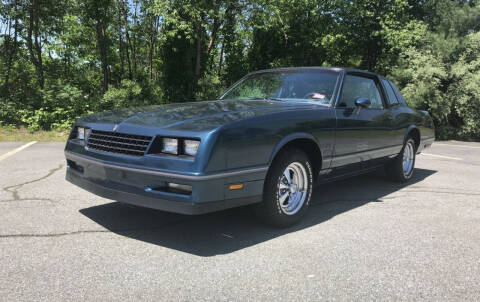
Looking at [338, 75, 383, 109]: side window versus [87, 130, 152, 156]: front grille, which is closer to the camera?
[87, 130, 152, 156]: front grille

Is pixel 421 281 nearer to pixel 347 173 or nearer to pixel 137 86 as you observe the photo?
pixel 347 173

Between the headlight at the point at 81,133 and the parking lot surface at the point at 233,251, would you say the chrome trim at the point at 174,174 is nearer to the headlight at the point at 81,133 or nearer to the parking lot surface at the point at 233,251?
the headlight at the point at 81,133

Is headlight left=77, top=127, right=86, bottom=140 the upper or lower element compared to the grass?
upper

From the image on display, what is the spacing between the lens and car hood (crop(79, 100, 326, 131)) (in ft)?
10.2

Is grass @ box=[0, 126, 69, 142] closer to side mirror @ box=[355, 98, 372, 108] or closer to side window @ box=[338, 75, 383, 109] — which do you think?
side window @ box=[338, 75, 383, 109]

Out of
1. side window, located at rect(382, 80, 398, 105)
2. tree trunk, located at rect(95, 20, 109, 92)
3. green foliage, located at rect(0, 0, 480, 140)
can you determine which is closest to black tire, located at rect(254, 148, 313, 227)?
side window, located at rect(382, 80, 398, 105)

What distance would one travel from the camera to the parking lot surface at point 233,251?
8.12 ft

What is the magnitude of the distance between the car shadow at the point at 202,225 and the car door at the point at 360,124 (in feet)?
1.89

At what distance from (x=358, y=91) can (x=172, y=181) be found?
2.92 m

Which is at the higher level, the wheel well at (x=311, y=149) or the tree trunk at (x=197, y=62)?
the tree trunk at (x=197, y=62)

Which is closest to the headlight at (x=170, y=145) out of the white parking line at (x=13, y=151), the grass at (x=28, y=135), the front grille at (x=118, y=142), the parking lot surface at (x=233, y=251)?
the front grille at (x=118, y=142)

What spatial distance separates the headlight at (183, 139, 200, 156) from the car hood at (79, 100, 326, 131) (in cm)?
10

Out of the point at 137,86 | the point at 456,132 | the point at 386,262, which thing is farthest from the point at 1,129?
the point at 456,132

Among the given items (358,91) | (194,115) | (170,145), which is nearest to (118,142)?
(170,145)
